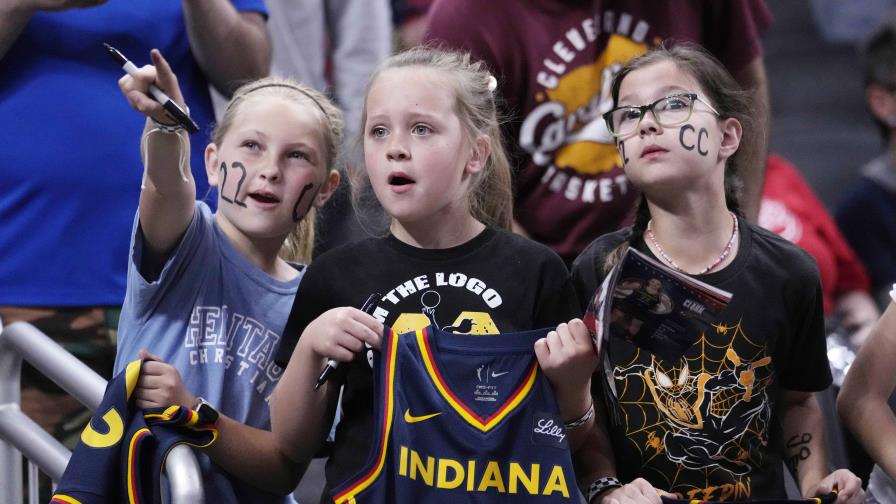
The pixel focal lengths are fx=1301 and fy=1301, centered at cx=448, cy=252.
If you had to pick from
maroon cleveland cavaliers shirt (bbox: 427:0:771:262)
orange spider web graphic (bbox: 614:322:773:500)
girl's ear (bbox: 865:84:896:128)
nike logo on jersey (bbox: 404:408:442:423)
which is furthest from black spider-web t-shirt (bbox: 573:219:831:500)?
girl's ear (bbox: 865:84:896:128)

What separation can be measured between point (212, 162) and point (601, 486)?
3.31 feet

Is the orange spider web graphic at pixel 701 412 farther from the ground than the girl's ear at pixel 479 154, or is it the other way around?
the girl's ear at pixel 479 154

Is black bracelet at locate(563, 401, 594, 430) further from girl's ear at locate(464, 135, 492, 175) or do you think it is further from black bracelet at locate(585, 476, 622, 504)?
girl's ear at locate(464, 135, 492, 175)

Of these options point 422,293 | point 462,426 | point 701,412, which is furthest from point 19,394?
point 701,412

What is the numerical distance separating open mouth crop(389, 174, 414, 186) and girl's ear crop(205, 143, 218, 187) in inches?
16.8

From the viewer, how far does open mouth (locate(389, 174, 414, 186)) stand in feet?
7.67

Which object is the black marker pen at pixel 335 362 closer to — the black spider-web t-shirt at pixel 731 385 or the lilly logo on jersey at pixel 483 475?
the lilly logo on jersey at pixel 483 475

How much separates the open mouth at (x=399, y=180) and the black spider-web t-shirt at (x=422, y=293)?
0.37 ft

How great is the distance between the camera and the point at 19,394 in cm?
250

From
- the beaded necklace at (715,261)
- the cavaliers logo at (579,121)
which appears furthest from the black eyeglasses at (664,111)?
the cavaliers logo at (579,121)

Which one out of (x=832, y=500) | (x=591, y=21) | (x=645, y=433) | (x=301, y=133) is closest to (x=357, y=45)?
(x=591, y=21)

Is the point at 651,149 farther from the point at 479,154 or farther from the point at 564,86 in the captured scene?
the point at 564,86

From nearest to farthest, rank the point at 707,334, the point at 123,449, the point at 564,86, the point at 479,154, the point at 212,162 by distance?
the point at 123,449 → the point at 707,334 → the point at 479,154 → the point at 212,162 → the point at 564,86

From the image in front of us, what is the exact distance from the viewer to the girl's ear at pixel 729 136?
250 centimetres
